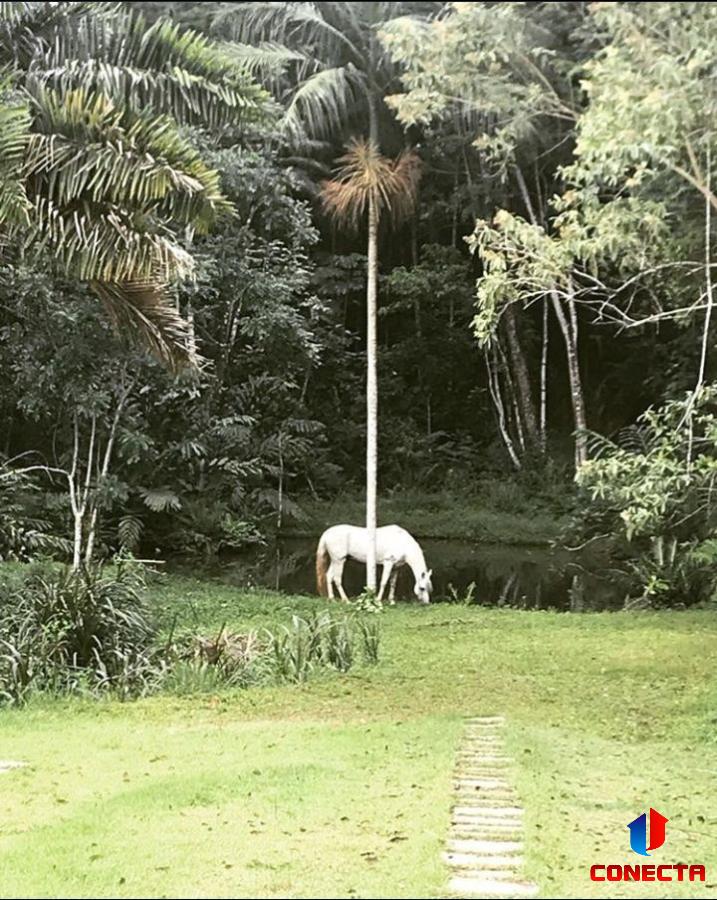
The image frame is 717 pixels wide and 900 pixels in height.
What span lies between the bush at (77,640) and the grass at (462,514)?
6.15 metres

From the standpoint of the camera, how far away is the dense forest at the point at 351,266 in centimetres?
371

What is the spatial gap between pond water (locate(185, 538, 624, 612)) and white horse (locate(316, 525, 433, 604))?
520 mm

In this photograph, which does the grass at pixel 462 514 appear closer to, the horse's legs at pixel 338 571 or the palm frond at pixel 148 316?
the horse's legs at pixel 338 571

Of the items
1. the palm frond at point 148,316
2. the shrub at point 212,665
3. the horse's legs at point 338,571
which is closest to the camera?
the shrub at point 212,665

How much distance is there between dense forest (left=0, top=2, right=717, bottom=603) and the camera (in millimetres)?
3711

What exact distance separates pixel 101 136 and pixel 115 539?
7645 millimetres

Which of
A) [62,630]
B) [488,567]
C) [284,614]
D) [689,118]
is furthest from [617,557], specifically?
[689,118]

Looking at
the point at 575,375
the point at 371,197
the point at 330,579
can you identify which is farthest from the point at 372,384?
the point at 330,579

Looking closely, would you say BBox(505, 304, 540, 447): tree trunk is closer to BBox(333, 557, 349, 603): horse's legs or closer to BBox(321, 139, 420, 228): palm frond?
BBox(321, 139, 420, 228): palm frond

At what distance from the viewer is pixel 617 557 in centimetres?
1212

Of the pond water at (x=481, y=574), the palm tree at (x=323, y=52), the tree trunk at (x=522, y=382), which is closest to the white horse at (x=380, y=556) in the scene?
the pond water at (x=481, y=574)

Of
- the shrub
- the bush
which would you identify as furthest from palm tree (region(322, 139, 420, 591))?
the bush

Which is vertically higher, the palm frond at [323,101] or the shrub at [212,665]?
the palm frond at [323,101]

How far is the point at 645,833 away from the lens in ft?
11.3
